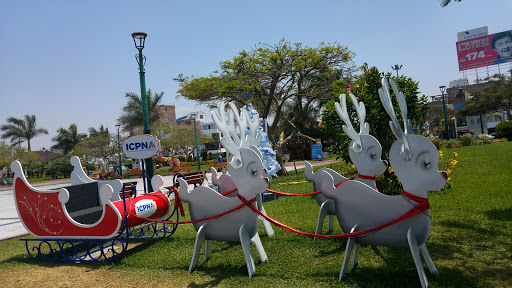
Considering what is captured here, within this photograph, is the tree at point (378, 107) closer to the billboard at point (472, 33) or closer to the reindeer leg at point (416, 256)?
the reindeer leg at point (416, 256)

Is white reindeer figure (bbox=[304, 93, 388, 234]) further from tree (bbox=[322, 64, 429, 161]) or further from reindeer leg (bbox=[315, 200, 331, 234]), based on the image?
tree (bbox=[322, 64, 429, 161])

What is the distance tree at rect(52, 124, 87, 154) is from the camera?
198ft

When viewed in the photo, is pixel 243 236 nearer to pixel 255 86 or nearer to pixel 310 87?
pixel 255 86

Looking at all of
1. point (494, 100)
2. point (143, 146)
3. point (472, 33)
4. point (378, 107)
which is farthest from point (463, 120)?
point (143, 146)

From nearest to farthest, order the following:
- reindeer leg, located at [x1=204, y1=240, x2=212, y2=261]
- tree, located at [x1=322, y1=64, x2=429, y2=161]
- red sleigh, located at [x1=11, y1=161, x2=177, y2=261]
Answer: reindeer leg, located at [x1=204, y1=240, x2=212, y2=261] < red sleigh, located at [x1=11, y1=161, x2=177, y2=261] < tree, located at [x1=322, y1=64, x2=429, y2=161]

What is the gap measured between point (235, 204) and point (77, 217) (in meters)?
3.47

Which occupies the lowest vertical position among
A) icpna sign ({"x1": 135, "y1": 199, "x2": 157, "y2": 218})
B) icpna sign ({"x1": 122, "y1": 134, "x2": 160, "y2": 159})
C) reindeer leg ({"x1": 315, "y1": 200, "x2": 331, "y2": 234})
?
reindeer leg ({"x1": 315, "y1": 200, "x2": 331, "y2": 234})

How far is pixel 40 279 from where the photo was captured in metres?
5.33

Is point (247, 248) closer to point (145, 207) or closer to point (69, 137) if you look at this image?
point (145, 207)

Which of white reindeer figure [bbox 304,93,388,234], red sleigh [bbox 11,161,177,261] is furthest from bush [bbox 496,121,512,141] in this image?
red sleigh [bbox 11,161,177,261]

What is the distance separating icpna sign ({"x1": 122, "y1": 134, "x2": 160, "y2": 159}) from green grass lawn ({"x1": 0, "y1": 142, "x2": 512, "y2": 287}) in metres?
2.30

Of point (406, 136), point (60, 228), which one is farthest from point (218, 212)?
point (60, 228)

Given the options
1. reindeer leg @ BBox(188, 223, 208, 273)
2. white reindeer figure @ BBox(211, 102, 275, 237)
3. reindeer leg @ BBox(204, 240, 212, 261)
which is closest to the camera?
white reindeer figure @ BBox(211, 102, 275, 237)

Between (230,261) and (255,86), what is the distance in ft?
39.4
